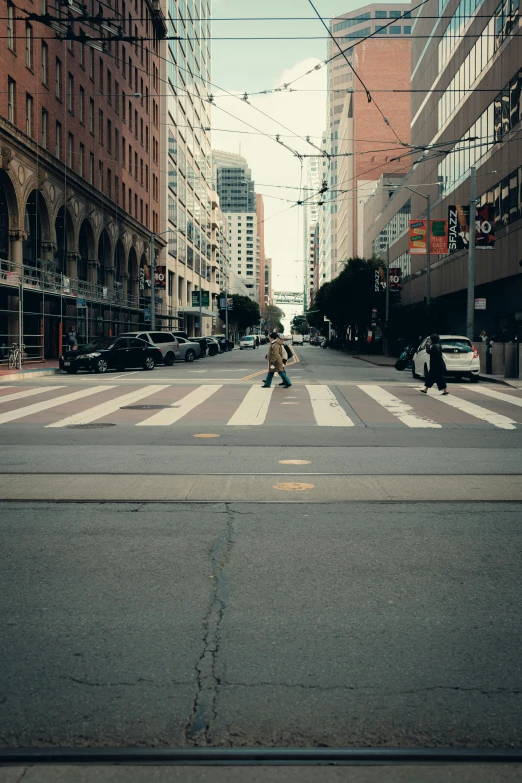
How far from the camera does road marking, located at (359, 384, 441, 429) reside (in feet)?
51.8

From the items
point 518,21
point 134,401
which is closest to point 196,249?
point 518,21

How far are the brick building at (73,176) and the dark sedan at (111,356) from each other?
3327mm

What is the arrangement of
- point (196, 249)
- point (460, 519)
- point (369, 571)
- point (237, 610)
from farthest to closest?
point (196, 249), point (460, 519), point (369, 571), point (237, 610)

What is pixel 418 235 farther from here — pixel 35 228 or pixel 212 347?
pixel 212 347

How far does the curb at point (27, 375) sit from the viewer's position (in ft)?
93.8

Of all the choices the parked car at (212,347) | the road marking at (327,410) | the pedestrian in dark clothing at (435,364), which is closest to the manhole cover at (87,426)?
the road marking at (327,410)

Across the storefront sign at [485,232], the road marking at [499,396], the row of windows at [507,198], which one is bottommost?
the road marking at [499,396]

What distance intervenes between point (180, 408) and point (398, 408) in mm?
4777

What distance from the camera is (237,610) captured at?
507 cm

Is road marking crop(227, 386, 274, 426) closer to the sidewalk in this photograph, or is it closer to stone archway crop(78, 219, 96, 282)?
the sidewalk

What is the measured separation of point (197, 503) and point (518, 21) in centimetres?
3686

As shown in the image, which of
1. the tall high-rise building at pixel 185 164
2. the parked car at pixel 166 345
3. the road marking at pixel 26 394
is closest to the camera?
the road marking at pixel 26 394

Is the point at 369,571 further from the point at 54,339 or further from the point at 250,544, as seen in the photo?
the point at 54,339

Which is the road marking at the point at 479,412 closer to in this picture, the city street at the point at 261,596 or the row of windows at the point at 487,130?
the city street at the point at 261,596
